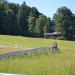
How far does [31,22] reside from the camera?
421 feet

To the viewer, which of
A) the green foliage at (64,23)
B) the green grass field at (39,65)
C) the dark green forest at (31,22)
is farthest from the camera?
the green foliage at (64,23)

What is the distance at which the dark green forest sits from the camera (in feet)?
350

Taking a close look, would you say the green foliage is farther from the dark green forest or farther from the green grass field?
the green grass field

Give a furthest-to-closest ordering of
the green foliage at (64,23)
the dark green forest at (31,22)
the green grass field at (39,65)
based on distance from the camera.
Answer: the green foliage at (64,23)
the dark green forest at (31,22)
the green grass field at (39,65)

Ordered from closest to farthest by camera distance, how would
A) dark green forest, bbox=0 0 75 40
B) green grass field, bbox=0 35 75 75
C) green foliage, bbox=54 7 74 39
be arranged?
green grass field, bbox=0 35 75 75 < dark green forest, bbox=0 0 75 40 < green foliage, bbox=54 7 74 39

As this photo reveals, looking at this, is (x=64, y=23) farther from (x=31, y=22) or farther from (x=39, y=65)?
(x=39, y=65)

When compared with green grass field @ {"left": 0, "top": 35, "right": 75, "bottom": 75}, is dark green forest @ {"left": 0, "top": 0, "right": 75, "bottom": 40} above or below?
above

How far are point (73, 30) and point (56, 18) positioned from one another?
30.9 feet

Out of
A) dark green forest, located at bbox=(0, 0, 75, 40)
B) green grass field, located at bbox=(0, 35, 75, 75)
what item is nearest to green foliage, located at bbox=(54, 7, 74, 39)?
dark green forest, located at bbox=(0, 0, 75, 40)

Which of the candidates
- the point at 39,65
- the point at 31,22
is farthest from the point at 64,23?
the point at 39,65

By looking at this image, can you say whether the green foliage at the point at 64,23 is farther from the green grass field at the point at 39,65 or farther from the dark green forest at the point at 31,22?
the green grass field at the point at 39,65

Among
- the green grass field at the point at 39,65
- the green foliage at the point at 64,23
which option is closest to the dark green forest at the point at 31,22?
the green foliage at the point at 64,23

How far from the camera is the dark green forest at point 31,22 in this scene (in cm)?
10668

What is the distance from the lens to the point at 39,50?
4053 cm
